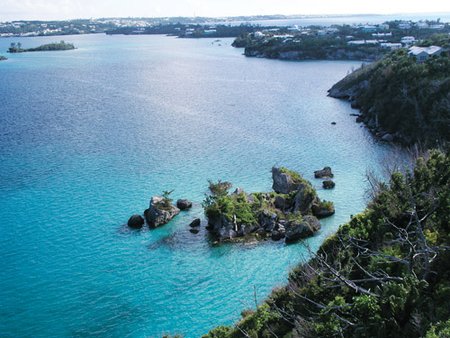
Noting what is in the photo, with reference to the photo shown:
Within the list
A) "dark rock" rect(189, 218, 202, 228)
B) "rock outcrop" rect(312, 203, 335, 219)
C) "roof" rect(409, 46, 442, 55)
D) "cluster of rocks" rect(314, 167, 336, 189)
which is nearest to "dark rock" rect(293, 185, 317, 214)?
"rock outcrop" rect(312, 203, 335, 219)

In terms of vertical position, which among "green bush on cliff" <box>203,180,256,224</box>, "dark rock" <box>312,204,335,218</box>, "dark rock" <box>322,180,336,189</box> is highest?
"green bush on cliff" <box>203,180,256,224</box>

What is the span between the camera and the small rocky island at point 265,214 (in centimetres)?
3588

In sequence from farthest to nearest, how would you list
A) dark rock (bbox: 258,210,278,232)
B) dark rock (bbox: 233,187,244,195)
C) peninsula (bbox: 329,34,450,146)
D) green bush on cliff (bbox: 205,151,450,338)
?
peninsula (bbox: 329,34,450,146) → dark rock (bbox: 233,187,244,195) → dark rock (bbox: 258,210,278,232) → green bush on cliff (bbox: 205,151,450,338)

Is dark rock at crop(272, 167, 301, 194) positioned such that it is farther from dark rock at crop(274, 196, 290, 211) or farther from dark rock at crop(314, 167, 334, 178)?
dark rock at crop(314, 167, 334, 178)

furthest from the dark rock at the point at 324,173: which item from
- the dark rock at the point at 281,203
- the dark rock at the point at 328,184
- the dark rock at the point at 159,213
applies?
the dark rock at the point at 159,213

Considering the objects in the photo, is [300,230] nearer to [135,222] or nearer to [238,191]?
[238,191]

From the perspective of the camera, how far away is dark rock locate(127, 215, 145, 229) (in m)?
37.8

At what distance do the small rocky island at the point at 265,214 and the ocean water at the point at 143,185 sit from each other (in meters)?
1.18

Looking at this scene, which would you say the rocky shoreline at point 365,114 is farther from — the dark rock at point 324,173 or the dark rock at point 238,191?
the dark rock at point 238,191

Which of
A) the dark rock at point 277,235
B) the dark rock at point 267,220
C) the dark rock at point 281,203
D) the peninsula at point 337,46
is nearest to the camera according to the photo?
the dark rock at point 277,235

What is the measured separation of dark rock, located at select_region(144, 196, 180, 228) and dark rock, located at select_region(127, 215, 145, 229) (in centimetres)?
65

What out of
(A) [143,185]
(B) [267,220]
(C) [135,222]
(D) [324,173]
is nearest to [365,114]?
(D) [324,173]

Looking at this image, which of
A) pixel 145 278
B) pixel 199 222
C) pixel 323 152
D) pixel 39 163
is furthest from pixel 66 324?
pixel 323 152

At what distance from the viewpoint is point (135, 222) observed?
3784 cm
